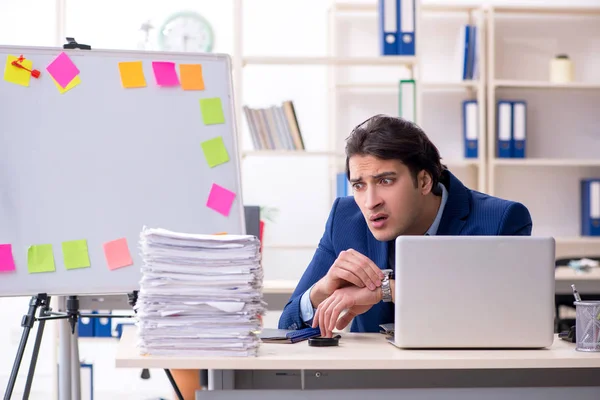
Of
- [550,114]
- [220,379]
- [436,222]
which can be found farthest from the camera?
[550,114]

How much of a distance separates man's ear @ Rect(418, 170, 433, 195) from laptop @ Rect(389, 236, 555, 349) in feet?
1.81

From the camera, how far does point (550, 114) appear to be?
16.4ft

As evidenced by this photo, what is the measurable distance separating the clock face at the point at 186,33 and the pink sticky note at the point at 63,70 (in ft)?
8.36

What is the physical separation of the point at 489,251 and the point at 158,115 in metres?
1.10

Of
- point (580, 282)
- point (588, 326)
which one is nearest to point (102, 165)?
point (588, 326)

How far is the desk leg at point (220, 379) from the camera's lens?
1459 mm

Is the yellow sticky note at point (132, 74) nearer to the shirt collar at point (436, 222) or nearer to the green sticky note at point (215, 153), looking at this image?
the green sticky note at point (215, 153)

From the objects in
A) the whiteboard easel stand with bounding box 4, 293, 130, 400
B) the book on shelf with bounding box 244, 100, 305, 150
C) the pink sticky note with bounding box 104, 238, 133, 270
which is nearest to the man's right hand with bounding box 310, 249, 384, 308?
the whiteboard easel stand with bounding box 4, 293, 130, 400

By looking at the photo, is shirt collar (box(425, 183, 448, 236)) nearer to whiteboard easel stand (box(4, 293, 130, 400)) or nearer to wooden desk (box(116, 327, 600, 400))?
wooden desk (box(116, 327, 600, 400))

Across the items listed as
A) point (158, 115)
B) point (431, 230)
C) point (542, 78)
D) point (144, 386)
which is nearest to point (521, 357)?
point (431, 230)

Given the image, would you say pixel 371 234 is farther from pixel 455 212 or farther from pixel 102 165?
pixel 102 165

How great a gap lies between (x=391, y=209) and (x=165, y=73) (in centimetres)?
76

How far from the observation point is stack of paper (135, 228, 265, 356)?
1396mm

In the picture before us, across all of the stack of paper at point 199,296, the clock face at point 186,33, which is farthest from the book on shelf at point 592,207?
the stack of paper at point 199,296
